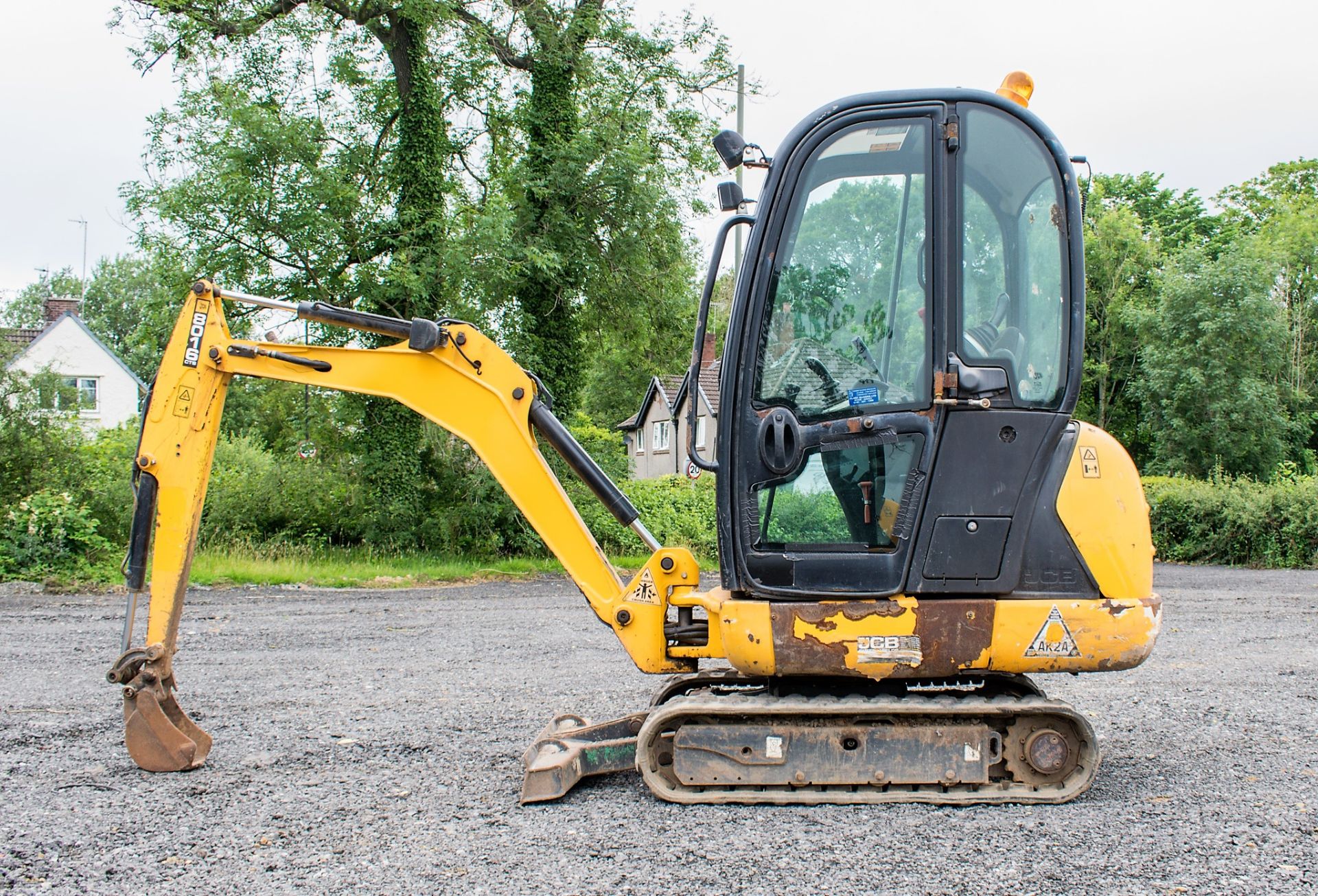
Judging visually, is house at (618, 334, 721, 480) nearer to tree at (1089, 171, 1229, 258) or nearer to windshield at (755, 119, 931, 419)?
tree at (1089, 171, 1229, 258)

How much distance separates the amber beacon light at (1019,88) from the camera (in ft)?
14.1

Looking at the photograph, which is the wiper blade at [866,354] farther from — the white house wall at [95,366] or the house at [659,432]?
the white house wall at [95,366]

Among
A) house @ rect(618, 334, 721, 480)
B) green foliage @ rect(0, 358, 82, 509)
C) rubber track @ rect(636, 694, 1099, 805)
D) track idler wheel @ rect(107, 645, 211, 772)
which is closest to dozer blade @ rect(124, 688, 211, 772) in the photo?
track idler wheel @ rect(107, 645, 211, 772)

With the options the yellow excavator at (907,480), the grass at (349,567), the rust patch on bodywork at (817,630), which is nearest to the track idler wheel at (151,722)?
the yellow excavator at (907,480)

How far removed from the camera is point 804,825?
382 centimetres

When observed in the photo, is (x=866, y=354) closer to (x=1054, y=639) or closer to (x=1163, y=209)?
(x=1054, y=639)

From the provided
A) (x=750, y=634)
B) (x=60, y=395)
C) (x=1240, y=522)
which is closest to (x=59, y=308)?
(x=60, y=395)

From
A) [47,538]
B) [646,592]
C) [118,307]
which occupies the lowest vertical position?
[47,538]

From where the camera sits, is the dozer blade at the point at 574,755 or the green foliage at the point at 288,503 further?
the green foliage at the point at 288,503

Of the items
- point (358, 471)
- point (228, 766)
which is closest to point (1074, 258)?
point (228, 766)

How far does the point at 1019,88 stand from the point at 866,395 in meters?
1.55

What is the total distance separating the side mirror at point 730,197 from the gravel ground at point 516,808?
2.50m

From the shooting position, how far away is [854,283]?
409 centimetres

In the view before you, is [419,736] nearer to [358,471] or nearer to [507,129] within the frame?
[358,471]
